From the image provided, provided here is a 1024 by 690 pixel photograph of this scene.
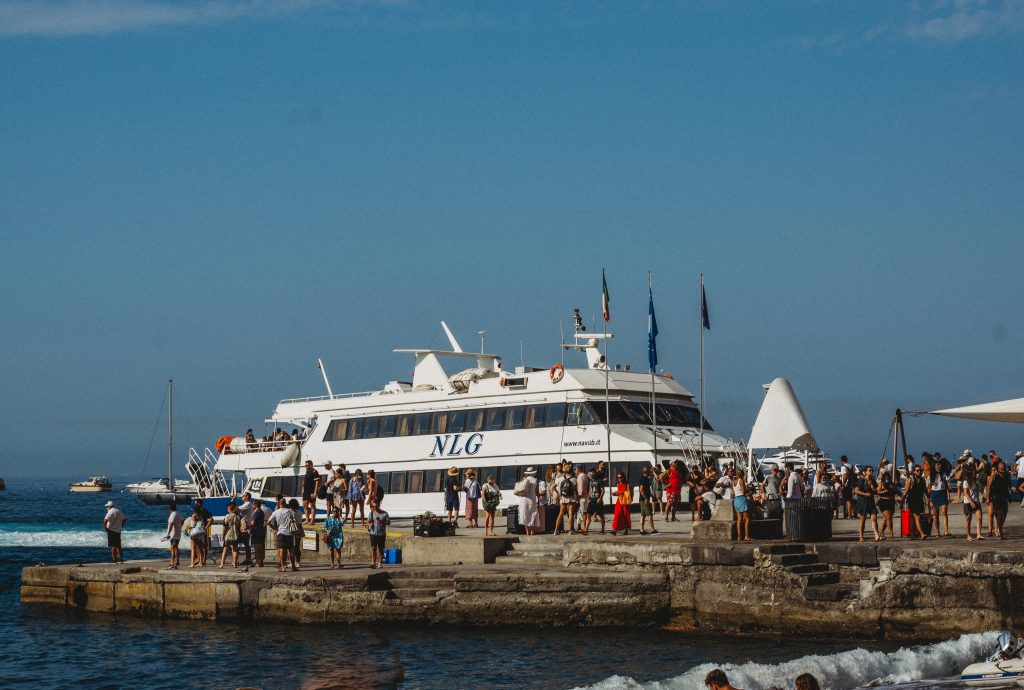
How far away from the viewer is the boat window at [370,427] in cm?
3912

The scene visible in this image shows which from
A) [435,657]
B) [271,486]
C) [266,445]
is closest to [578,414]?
[271,486]

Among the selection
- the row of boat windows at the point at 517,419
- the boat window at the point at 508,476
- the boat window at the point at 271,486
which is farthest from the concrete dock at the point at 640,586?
the boat window at the point at 271,486

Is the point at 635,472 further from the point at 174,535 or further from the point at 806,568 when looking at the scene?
the point at 174,535

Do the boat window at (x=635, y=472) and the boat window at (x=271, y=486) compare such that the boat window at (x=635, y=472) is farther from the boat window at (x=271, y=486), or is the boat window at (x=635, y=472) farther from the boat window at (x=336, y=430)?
the boat window at (x=271, y=486)

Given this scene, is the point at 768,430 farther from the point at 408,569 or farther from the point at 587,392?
the point at 408,569

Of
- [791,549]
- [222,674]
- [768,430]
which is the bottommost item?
[222,674]

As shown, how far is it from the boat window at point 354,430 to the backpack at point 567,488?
47.1 ft

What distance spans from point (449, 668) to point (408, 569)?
17.7ft

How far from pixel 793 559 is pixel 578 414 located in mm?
13172

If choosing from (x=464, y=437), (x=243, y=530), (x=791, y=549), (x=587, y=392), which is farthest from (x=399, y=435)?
(x=791, y=549)

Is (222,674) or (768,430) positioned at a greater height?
(768,430)

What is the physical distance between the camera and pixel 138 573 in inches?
1048

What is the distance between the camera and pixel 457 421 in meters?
37.0

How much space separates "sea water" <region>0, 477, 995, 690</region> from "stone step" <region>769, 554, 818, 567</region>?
4.79ft
